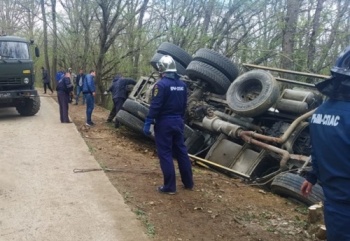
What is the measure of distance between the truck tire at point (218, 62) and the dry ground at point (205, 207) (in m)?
2.17

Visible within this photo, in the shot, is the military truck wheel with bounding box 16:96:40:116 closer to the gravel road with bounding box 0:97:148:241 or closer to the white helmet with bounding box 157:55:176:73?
the gravel road with bounding box 0:97:148:241

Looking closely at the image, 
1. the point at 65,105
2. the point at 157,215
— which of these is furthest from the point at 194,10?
the point at 157,215

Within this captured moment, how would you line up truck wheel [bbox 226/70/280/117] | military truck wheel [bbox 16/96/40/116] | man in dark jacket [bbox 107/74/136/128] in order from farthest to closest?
1. military truck wheel [bbox 16/96/40/116]
2. man in dark jacket [bbox 107/74/136/128]
3. truck wheel [bbox 226/70/280/117]

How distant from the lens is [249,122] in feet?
23.4

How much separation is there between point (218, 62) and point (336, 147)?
18.8ft

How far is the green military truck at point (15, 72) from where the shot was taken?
35.3 feet

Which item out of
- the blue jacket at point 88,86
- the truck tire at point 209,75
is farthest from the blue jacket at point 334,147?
the blue jacket at point 88,86

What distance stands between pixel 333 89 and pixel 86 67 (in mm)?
18908

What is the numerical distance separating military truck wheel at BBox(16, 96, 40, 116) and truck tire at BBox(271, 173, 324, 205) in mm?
8360

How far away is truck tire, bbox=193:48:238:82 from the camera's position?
794cm

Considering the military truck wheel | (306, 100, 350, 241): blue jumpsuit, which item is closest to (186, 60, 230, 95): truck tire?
(306, 100, 350, 241): blue jumpsuit

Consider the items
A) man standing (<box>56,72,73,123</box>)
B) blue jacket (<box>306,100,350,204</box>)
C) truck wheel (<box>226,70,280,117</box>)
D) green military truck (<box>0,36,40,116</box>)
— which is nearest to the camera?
blue jacket (<box>306,100,350,204</box>)

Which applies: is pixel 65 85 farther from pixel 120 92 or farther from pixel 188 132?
pixel 188 132

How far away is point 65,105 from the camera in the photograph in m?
10.6
